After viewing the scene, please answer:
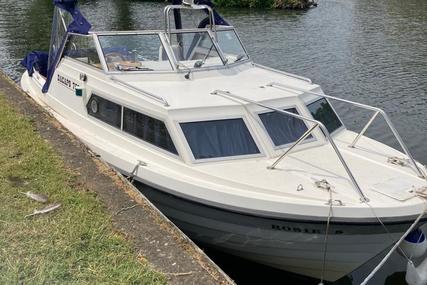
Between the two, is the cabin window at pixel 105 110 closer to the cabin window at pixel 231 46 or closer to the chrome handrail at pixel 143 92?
the chrome handrail at pixel 143 92

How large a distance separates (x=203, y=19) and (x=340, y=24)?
65.4 ft

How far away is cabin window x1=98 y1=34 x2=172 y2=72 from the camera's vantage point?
7.61 metres

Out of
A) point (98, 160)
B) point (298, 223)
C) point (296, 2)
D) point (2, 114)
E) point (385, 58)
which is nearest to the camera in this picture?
A: point (298, 223)

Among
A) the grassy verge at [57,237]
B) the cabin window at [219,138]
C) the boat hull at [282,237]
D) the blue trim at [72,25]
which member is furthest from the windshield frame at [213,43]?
the grassy verge at [57,237]

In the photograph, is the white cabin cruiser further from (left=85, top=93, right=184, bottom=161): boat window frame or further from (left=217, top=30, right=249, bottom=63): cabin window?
(left=217, top=30, right=249, bottom=63): cabin window

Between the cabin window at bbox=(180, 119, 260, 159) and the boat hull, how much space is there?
0.68 metres

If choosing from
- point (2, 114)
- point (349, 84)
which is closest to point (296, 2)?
point (349, 84)

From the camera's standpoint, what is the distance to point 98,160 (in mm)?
6727

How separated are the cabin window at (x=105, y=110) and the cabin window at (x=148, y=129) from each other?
0.57 feet

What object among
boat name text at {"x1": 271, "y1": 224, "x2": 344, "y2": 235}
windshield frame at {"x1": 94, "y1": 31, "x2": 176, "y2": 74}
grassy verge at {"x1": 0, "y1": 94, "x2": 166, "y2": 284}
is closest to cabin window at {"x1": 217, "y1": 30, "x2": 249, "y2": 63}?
windshield frame at {"x1": 94, "y1": 31, "x2": 176, "y2": 74}

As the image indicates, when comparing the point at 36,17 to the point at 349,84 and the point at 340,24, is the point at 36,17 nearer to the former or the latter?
the point at 340,24

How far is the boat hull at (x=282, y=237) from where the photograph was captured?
212 inches

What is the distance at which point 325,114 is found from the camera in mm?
7113

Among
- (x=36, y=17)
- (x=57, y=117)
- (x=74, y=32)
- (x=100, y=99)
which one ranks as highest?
(x=74, y=32)
